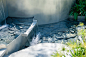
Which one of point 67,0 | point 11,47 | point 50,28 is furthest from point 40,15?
point 11,47

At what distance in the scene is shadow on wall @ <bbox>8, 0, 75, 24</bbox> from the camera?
7.75 metres

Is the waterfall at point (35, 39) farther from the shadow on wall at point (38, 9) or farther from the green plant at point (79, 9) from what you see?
the green plant at point (79, 9)

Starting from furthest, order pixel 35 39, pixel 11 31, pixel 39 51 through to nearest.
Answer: pixel 35 39 → pixel 11 31 → pixel 39 51

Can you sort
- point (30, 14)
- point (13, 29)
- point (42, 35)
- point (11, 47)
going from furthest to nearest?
point (30, 14) → point (42, 35) → point (13, 29) → point (11, 47)

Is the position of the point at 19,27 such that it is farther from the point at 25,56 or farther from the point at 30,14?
the point at 25,56

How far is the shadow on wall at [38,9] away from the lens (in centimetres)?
775

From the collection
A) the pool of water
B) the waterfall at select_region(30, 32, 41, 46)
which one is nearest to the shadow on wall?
the pool of water

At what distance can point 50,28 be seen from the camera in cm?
742

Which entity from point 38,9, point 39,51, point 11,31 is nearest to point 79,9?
point 38,9

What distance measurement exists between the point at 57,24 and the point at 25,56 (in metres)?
4.83

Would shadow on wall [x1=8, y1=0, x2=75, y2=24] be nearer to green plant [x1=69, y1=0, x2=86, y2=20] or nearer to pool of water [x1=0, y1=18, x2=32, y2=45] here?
green plant [x1=69, y1=0, x2=86, y2=20]

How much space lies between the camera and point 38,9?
7840 mm

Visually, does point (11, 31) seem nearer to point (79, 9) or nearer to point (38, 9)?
point (38, 9)

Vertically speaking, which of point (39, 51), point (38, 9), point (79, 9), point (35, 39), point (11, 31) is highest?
point (38, 9)
